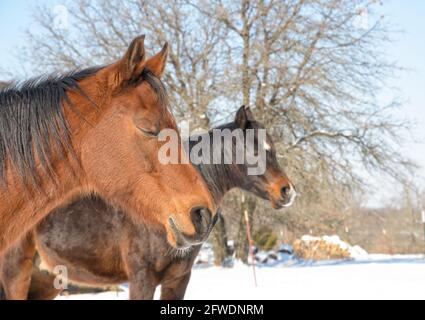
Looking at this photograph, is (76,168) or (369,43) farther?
(369,43)

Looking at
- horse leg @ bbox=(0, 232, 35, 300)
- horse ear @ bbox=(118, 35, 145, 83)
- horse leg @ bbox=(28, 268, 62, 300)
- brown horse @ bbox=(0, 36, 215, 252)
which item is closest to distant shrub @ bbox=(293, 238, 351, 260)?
horse leg @ bbox=(28, 268, 62, 300)

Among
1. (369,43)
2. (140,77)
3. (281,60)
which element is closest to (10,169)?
(140,77)

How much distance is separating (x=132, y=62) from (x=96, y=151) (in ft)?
1.41

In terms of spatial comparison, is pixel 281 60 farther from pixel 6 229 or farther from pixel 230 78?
pixel 6 229

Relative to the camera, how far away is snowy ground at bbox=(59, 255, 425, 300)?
A: 775 centimetres

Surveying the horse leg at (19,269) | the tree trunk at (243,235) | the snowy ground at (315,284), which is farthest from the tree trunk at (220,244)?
the horse leg at (19,269)

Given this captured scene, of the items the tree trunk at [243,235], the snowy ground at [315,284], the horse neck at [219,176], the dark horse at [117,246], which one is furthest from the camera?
the tree trunk at [243,235]

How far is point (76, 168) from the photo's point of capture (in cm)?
224

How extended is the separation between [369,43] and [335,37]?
1029 mm

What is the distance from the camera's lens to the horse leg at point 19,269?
5.20 m

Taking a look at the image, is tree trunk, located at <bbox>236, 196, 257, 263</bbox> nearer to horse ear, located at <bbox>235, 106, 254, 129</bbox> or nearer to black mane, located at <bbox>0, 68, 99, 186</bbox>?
horse ear, located at <bbox>235, 106, 254, 129</bbox>

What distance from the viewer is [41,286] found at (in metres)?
5.57

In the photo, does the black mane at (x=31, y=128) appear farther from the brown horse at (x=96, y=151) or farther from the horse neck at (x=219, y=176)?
the horse neck at (x=219, y=176)

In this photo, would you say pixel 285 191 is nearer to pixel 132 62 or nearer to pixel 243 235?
pixel 132 62
